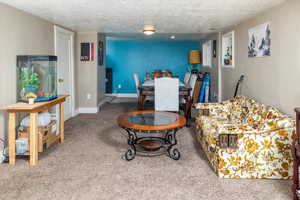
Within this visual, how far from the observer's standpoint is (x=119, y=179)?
8.68ft

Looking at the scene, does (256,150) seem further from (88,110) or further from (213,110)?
(88,110)

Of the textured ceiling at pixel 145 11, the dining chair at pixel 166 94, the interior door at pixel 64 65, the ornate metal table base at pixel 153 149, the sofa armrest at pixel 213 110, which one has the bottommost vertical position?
the ornate metal table base at pixel 153 149

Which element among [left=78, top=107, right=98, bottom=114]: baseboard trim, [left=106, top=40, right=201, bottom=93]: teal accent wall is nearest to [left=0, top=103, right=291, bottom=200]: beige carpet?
[left=78, top=107, right=98, bottom=114]: baseboard trim

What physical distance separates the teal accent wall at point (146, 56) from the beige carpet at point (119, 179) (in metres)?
5.95

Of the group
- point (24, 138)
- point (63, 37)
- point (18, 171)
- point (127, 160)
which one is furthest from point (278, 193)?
point (63, 37)

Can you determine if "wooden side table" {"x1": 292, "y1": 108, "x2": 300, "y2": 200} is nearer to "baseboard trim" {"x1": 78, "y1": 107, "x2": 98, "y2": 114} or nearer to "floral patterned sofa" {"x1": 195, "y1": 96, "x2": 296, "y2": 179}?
"floral patterned sofa" {"x1": 195, "y1": 96, "x2": 296, "y2": 179}

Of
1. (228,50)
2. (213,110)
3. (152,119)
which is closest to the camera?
(152,119)

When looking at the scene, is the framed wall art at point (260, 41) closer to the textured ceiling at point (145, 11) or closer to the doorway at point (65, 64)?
the textured ceiling at point (145, 11)

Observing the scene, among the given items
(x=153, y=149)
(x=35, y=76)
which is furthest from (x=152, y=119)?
(x=35, y=76)

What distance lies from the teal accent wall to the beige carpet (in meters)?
5.95

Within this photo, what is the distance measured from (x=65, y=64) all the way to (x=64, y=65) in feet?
0.20

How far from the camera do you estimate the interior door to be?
5.09 metres

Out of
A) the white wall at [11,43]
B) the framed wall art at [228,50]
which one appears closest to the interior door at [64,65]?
the white wall at [11,43]

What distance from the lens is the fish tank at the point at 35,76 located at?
3.34 meters
